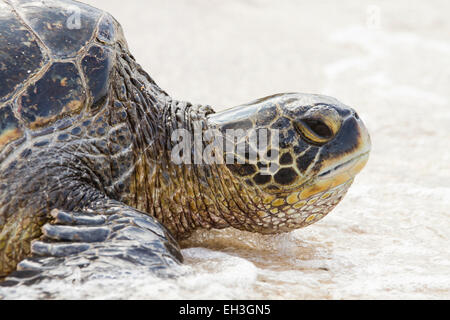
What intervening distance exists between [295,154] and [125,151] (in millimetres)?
780

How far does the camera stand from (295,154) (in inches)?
101

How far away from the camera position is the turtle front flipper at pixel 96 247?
1.92 metres

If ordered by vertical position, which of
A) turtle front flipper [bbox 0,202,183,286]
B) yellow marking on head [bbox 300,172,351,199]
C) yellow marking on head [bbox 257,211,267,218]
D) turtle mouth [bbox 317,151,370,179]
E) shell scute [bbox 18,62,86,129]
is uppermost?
shell scute [bbox 18,62,86,129]

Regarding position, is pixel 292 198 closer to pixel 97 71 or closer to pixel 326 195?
pixel 326 195

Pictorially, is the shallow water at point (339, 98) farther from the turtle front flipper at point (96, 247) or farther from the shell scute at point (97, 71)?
the shell scute at point (97, 71)

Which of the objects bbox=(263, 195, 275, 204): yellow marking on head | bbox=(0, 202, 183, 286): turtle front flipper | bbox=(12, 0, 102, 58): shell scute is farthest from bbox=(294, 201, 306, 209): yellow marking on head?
bbox=(12, 0, 102, 58): shell scute

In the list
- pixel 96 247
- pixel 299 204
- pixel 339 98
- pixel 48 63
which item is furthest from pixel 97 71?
pixel 339 98

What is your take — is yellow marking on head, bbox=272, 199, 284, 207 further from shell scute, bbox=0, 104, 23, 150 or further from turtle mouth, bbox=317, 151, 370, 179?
shell scute, bbox=0, 104, 23, 150

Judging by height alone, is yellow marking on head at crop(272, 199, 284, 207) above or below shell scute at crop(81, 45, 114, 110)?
below

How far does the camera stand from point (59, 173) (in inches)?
89.1

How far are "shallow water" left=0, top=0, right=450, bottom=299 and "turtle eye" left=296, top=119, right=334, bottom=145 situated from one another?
1.85 ft

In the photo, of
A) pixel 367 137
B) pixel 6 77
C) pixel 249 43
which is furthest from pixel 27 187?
pixel 249 43

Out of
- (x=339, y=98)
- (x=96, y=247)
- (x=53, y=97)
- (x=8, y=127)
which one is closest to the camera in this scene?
(x=96, y=247)

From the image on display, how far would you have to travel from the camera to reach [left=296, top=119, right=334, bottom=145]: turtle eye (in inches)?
101
